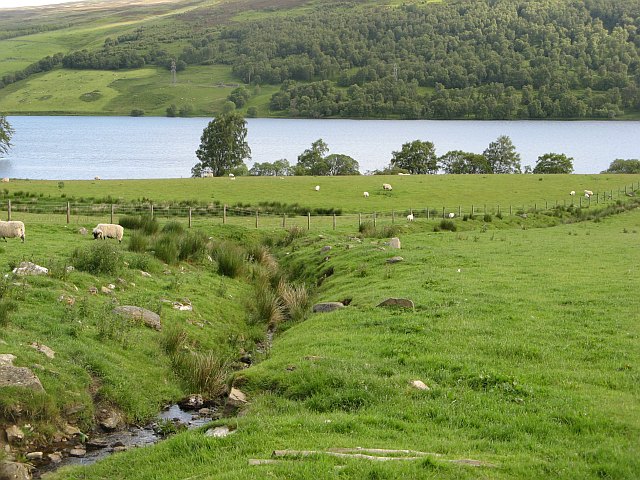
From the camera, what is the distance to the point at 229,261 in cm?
2641

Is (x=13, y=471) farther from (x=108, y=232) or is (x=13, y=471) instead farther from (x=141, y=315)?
(x=108, y=232)

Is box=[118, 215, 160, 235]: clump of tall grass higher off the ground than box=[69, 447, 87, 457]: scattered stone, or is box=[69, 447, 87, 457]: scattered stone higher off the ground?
box=[118, 215, 160, 235]: clump of tall grass

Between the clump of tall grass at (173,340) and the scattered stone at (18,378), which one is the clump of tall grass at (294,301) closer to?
the clump of tall grass at (173,340)

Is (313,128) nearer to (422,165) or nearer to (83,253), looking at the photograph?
(422,165)

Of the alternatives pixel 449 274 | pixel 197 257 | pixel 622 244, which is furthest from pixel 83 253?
pixel 622 244

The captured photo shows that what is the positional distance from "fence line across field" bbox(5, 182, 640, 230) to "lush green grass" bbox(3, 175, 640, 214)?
2.99ft

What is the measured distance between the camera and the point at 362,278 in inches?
879

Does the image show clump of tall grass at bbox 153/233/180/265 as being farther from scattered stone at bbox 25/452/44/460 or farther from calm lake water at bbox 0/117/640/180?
calm lake water at bbox 0/117/640/180

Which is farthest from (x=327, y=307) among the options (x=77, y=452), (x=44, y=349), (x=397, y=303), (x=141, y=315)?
(x=77, y=452)

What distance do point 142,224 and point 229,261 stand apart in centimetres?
702

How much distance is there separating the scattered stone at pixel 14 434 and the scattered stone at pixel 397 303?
29.1ft

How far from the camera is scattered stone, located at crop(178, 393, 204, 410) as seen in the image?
14.5 metres

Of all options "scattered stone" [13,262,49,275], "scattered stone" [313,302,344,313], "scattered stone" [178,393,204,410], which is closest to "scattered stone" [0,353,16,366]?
"scattered stone" [178,393,204,410]

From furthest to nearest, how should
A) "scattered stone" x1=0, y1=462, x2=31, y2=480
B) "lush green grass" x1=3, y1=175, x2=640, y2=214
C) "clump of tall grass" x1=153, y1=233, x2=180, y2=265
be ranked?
"lush green grass" x1=3, y1=175, x2=640, y2=214 → "clump of tall grass" x1=153, y1=233, x2=180, y2=265 → "scattered stone" x1=0, y1=462, x2=31, y2=480
